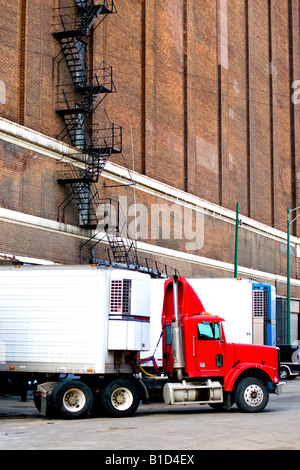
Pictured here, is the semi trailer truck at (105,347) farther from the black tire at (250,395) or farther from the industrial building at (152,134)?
the industrial building at (152,134)

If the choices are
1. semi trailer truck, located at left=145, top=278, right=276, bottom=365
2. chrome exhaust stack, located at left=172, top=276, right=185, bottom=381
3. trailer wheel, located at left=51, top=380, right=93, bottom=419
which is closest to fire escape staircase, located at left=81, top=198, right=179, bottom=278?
semi trailer truck, located at left=145, top=278, right=276, bottom=365

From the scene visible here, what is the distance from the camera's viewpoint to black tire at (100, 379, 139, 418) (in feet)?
60.7

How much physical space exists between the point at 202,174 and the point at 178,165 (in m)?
3.63

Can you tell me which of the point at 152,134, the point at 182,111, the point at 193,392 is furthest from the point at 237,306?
the point at 182,111

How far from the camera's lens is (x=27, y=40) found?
106 feet

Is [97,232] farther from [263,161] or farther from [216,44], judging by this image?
[263,161]

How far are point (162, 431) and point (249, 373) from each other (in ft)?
16.5

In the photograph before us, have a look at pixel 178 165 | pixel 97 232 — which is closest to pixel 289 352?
pixel 97 232

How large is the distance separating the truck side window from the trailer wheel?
321cm

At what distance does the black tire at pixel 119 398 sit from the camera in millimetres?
18516

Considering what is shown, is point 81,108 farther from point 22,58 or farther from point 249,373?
point 249,373

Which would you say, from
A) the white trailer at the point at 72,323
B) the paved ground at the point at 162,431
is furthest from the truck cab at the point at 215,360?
the white trailer at the point at 72,323

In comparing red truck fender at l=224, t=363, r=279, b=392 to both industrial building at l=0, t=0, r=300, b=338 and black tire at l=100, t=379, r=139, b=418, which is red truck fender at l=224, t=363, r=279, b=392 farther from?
industrial building at l=0, t=0, r=300, b=338

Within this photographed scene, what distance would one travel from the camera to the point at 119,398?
18.8 metres
